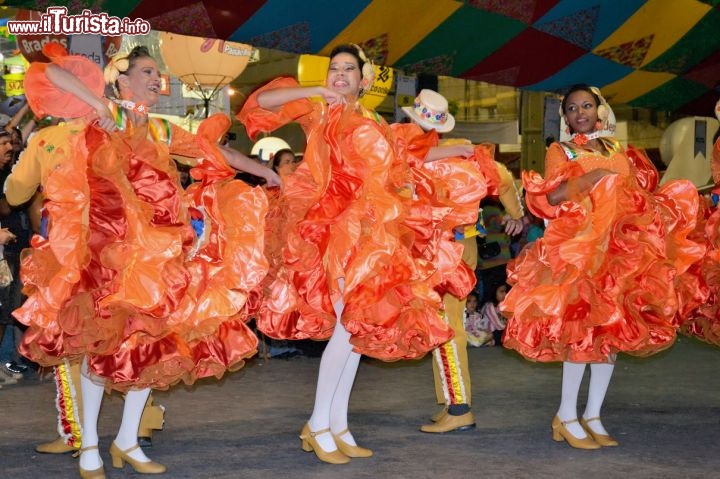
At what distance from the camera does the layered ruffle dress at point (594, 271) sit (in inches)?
163

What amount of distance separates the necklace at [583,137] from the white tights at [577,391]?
94 centimetres

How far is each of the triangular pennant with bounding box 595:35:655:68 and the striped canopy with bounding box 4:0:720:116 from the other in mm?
11

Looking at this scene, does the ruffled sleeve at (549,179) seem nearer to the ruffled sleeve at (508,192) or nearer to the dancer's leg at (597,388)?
the ruffled sleeve at (508,192)

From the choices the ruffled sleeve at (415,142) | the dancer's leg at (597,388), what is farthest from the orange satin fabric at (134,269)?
the dancer's leg at (597,388)

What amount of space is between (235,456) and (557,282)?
1.47 meters

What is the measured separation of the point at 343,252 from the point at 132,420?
1009 mm

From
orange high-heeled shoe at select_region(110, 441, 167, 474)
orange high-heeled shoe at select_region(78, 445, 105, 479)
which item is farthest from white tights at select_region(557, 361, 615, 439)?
orange high-heeled shoe at select_region(78, 445, 105, 479)

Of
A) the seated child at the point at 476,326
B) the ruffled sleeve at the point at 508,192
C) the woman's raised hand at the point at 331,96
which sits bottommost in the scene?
the seated child at the point at 476,326

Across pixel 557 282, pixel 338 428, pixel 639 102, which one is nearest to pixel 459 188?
pixel 557 282

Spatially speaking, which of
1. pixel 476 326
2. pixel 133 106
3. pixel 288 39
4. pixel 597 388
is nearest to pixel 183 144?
pixel 133 106

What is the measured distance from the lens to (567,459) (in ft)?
13.7

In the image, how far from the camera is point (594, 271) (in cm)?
414

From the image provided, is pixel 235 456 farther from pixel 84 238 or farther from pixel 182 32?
pixel 182 32

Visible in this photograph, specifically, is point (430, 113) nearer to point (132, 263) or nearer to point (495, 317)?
point (132, 263)
